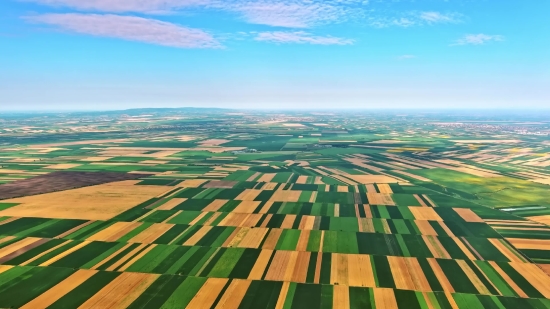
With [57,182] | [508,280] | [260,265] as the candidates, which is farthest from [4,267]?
[508,280]

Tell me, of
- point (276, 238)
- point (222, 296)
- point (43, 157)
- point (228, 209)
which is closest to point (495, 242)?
point (276, 238)

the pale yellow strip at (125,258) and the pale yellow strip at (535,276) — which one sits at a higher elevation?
the pale yellow strip at (535,276)

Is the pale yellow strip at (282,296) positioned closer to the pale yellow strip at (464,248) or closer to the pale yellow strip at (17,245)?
the pale yellow strip at (464,248)

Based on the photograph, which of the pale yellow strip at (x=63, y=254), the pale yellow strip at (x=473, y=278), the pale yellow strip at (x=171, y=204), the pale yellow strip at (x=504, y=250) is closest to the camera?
the pale yellow strip at (x=473, y=278)

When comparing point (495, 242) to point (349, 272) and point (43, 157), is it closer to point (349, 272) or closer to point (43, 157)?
point (349, 272)

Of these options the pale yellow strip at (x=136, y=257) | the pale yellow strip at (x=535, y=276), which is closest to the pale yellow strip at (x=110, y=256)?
the pale yellow strip at (x=136, y=257)

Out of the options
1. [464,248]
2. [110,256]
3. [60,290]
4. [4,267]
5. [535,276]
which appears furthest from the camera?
[464,248]

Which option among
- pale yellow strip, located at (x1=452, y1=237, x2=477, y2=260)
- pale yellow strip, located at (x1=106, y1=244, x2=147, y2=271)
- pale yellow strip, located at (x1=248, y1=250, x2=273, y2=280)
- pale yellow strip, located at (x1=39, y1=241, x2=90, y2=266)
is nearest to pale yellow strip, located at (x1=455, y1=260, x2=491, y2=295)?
pale yellow strip, located at (x1=452, y1=237, x2=477, y2=260)

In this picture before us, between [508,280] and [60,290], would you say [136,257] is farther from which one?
[508,280]
